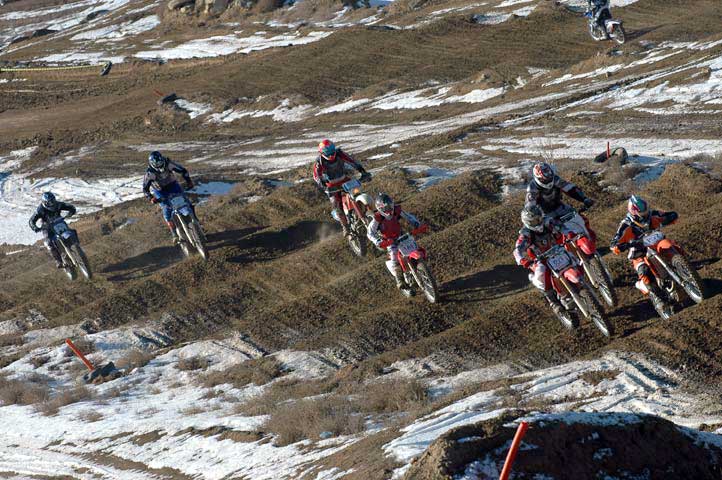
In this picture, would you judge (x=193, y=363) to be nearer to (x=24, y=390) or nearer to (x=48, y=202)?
(x=24, y=390)

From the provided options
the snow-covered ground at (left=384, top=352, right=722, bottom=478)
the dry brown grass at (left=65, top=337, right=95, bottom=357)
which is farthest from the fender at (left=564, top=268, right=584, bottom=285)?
the dry brown grass at (left=65, top=337, right=95, bottom=357)

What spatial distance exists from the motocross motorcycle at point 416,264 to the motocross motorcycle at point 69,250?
9549 millimetres

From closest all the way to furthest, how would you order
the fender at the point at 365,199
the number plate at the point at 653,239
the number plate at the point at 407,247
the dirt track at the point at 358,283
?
1. the number plate at the point at 653,239
2. the dirt track at the point at 358,283
3. the number plate at the point at 407,247
4. the fender at the point at 365,199

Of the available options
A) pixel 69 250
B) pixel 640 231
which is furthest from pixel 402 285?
pixel 69 250

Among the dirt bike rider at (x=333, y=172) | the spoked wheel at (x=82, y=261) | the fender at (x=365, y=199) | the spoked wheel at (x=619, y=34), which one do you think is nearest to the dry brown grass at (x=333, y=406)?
the fender at (x=365, y=199)

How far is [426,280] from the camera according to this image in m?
13.4

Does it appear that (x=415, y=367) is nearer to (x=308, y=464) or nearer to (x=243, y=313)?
(x=308, y=464)

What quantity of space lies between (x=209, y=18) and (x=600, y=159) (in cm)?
5685

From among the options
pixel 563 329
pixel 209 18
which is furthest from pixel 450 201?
pixel 209 18

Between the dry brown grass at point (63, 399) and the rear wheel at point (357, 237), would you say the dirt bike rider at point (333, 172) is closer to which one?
the rear wheel at point (357, 237)

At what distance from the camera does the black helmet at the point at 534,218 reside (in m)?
11.0

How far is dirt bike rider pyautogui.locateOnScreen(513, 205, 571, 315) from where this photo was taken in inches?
435

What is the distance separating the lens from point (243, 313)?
16.1 metres

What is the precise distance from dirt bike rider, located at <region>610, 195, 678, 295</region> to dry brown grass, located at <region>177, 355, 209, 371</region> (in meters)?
7.47
